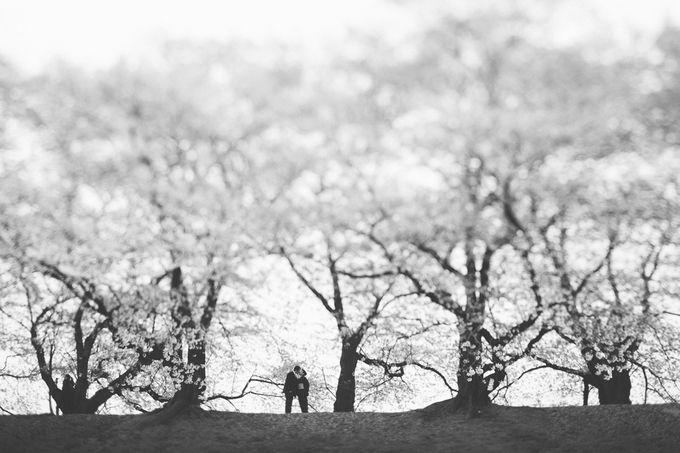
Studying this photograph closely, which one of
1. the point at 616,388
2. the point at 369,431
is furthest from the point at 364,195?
the point at 616,388

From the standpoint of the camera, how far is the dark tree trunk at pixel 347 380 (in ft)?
75.9

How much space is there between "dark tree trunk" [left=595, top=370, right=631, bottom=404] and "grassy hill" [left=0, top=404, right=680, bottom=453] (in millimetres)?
5198

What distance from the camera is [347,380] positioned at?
23.3m

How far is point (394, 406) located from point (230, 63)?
22430 millimetres

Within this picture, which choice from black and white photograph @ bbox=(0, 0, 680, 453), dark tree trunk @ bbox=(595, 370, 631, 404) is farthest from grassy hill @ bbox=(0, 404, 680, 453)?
dark tree trunk @ bbox=(595, 370, 631, 404)

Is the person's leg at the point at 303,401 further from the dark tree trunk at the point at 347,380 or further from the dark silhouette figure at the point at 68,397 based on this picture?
the dark silhouette figure at the point at 68,397

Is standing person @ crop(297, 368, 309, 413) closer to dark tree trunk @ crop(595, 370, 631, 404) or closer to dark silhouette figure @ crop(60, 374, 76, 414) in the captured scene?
dark silhouette figure @ crop(60, 374, 76, 414)

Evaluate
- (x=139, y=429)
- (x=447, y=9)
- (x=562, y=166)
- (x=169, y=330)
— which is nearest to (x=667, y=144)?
(x=562, y=166)

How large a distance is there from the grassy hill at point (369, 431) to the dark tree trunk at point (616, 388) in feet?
17.1

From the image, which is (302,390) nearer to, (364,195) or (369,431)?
(369,431)

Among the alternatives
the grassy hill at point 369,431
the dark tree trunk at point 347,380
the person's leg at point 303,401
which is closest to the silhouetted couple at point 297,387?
the person's leg at point 303,401

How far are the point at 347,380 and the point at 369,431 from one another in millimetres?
3881

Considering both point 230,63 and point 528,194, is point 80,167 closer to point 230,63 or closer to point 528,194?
point 230,63

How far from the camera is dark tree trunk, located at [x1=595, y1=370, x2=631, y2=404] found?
971 inches
